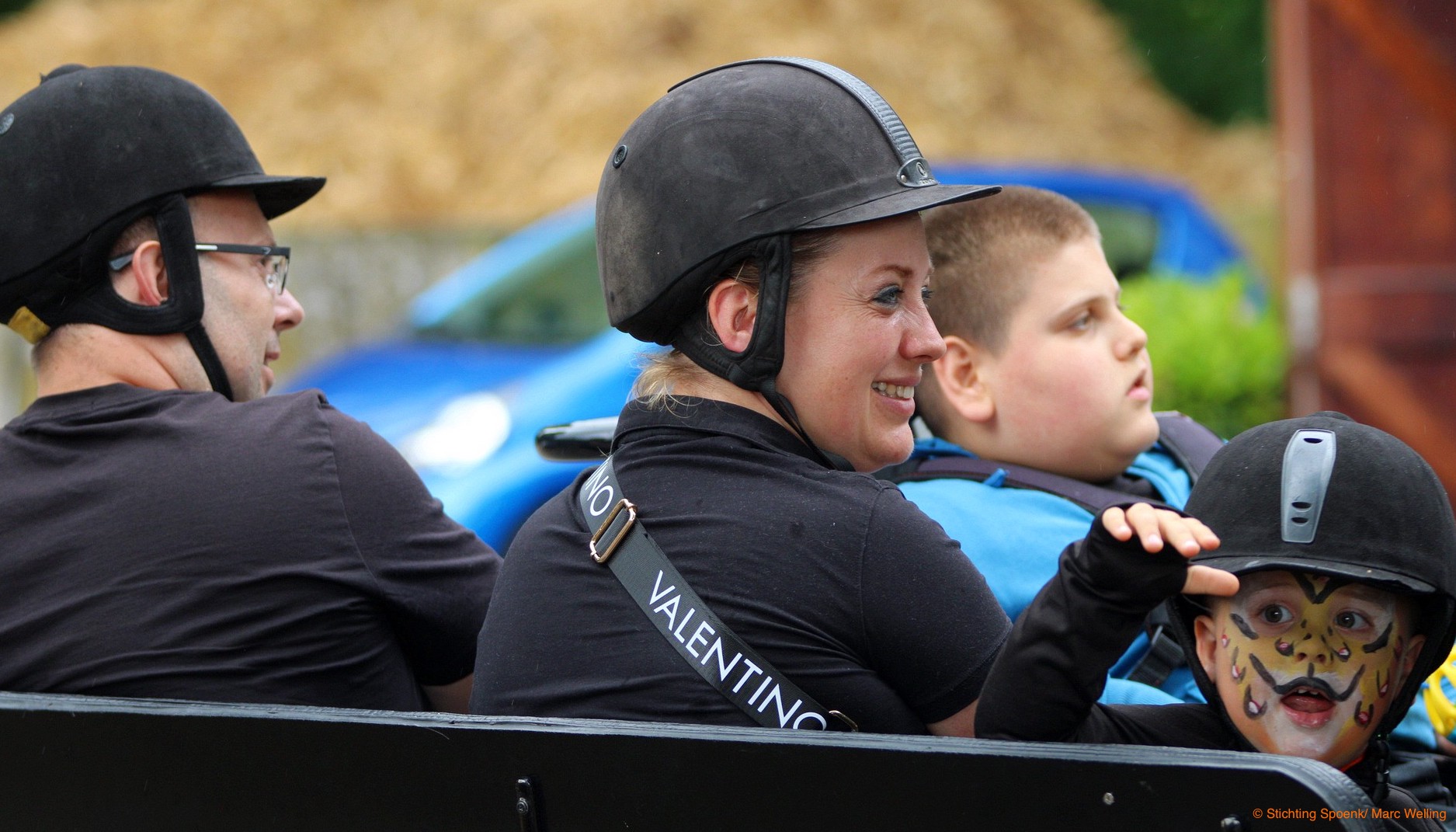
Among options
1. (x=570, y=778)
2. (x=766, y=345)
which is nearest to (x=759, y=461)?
(x=766, y=345)

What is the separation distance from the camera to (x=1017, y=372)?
9.53ft

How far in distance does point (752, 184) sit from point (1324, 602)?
35.9 inches

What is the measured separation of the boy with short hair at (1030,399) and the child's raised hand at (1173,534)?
108 cm

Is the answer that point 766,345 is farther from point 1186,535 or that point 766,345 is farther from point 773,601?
point 1186,535

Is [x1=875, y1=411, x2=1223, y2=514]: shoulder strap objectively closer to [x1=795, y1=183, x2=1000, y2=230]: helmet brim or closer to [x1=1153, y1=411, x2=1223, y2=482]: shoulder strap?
[x1=1153, y1=411, x2=1223, y2=482]: shoulder strap

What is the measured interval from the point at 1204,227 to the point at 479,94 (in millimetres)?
10089

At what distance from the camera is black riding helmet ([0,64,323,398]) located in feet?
8.50

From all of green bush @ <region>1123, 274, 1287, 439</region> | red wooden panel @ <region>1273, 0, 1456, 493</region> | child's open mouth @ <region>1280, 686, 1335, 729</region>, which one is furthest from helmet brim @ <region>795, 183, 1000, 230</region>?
red wooden panel @ <region>1273, 0, 1456, 493</region>

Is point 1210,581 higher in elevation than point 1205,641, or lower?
higher

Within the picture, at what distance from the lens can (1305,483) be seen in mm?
1907

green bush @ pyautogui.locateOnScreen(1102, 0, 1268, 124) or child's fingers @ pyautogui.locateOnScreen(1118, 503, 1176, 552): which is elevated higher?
green bush @ pyautogui.locateOnScreen(1102, 0, 1268, 124)

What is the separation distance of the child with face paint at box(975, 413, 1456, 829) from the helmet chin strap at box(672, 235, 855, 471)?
57cm

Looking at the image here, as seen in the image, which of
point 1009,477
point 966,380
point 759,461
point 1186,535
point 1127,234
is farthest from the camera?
point 1127,234

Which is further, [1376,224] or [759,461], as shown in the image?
[1376,224]
